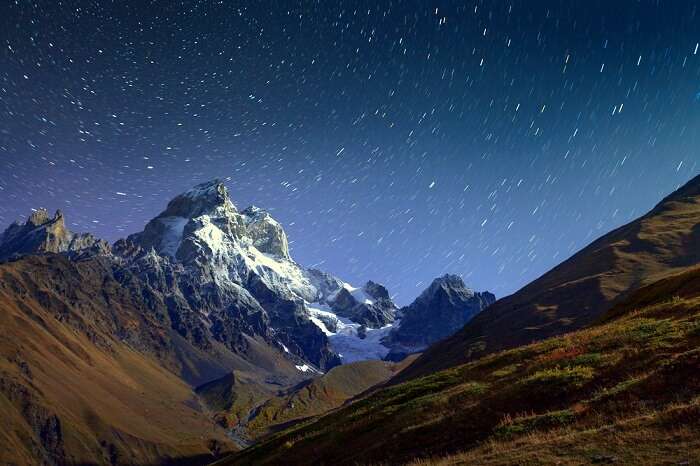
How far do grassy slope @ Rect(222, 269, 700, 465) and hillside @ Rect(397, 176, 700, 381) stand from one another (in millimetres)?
97738

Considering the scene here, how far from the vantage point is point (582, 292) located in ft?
477

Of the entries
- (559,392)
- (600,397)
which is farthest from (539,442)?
(559,392)

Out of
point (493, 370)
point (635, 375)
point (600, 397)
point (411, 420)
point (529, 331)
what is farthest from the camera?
point (529, 331)

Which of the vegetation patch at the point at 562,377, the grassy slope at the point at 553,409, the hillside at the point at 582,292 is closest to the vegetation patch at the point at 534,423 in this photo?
the grassy slope at the point at 553,409

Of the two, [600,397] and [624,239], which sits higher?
[624,239]

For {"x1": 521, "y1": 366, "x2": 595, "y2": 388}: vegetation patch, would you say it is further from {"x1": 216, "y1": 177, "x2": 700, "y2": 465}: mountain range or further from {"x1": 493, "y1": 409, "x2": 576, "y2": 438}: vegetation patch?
{"x1": 493, "y1": 409, "x2": 576, "y2": 438}: vegetation patch

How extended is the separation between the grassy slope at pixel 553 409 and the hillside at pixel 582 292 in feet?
321

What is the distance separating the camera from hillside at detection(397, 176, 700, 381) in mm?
133000

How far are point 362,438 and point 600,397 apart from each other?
1423 cm

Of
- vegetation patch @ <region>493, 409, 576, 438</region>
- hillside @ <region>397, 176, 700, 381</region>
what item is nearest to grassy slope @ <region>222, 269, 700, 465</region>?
vegetation patch @ <region>493, 409, 576, 438</region>

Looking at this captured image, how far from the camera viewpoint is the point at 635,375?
24.0 m

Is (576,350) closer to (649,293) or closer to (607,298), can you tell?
(649,293)

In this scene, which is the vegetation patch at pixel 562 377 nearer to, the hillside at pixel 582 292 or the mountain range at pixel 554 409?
the mountain range at pixel 554 409

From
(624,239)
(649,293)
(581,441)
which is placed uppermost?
(624,239)
